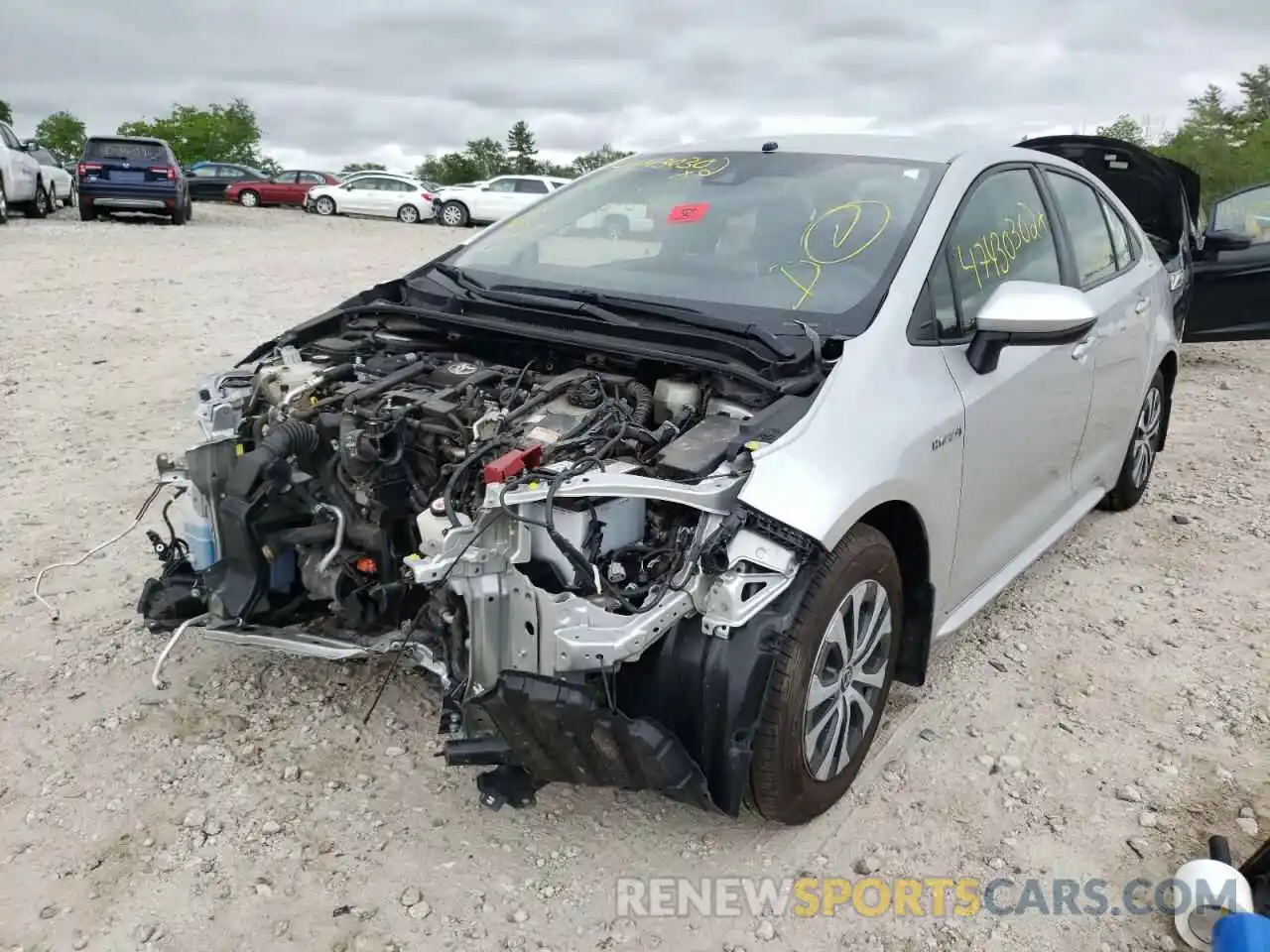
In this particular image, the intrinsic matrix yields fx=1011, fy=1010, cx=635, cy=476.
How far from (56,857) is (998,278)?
3.25 meters

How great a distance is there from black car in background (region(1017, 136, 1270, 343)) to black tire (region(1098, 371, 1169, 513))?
49 cm

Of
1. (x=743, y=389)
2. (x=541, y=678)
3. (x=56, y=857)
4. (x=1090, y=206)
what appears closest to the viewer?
(x=541, y=678)

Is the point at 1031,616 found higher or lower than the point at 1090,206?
lower

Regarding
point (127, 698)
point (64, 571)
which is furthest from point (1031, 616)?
point (64, 571)

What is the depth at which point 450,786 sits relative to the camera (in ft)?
9.54

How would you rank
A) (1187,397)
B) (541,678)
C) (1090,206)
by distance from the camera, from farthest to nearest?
(1187,397) → (1090,206) → (541,678)

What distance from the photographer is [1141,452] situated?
16.6 feet

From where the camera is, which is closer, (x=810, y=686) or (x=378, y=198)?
(x=810, y=686)

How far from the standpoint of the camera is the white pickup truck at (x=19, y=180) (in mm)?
14695

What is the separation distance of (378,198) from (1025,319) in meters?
25.3

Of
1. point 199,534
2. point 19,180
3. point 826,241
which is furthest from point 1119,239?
point 19,180

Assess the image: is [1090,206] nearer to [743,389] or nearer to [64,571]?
[743,389]

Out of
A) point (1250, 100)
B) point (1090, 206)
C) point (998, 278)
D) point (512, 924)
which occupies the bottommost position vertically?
point (512, 924)

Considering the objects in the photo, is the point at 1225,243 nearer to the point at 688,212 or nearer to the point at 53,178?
the point at 688,212
